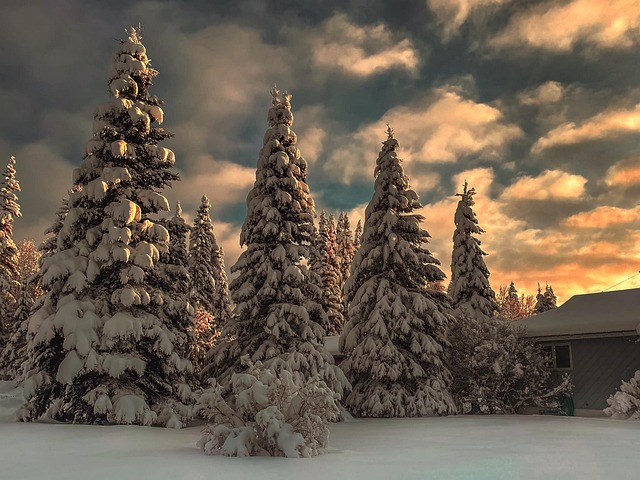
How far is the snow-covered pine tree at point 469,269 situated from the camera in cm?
3575

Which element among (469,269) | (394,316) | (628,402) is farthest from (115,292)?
(469,269)

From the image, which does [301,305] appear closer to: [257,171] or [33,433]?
[257,171]

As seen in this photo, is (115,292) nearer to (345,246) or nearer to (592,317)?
(592,317)

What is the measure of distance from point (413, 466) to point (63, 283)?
13724mm

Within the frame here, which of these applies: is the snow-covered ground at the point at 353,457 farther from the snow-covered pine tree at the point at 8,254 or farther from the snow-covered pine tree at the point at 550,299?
the snow-covered pine tree at the point at 550,299

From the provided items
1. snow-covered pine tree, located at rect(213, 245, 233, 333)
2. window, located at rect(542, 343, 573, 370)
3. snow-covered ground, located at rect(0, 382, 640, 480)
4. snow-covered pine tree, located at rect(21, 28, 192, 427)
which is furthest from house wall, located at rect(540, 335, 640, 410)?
snow-covered pine tree, located at rect(213, 245, 233, 333)

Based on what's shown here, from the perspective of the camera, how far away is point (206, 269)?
172 ft

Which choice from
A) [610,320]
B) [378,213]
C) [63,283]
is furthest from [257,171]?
[610,320]

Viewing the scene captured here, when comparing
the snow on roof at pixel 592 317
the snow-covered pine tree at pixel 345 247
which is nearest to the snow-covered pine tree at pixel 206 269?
the snow-covered pine tree at pixel 345 247

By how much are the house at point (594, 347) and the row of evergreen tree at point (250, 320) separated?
904 millimetres

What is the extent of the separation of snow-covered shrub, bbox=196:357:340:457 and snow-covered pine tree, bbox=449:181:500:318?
25709 mm

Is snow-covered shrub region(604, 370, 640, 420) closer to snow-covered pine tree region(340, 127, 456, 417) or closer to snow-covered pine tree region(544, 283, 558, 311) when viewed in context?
snow-covered pine tree region(340, 127, 456, 417)

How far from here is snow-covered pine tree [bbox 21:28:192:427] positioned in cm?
1742

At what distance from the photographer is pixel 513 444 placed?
11930mm
